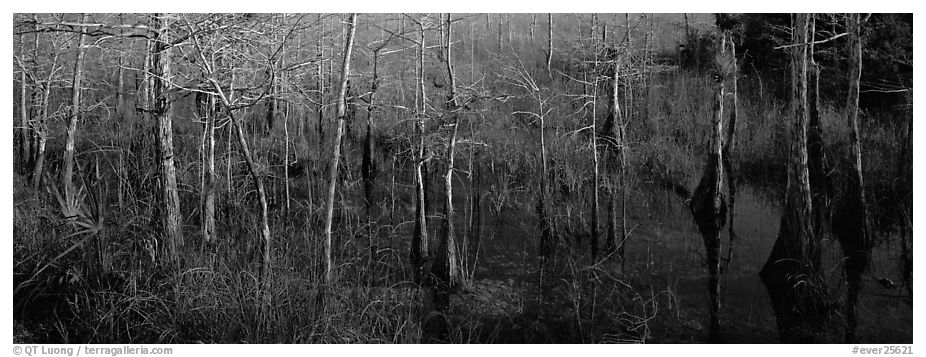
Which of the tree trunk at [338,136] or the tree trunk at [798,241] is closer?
the tree trunk at [338,136]

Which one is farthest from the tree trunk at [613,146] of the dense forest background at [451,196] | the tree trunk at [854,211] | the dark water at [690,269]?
the tree trunk at [854,211]

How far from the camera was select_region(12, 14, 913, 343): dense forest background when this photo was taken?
4277mm

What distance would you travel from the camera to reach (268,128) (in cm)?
890

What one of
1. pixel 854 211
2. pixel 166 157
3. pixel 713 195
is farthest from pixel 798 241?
pixel 166 157

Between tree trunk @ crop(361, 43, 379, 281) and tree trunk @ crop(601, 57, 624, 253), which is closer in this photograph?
tree trunk @ crop(601, 57, 624, 253)

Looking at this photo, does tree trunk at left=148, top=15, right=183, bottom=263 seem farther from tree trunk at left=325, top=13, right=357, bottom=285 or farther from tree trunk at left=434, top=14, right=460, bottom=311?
tree trunk at left=434, top=14, right=460, bottom=311

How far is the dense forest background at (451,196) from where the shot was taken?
14.0 feet

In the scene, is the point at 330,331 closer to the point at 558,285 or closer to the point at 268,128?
the point at 558,285

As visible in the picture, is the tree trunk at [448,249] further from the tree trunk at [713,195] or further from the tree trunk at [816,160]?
the tree trunk at [816,160]

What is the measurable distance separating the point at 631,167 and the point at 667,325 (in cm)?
451

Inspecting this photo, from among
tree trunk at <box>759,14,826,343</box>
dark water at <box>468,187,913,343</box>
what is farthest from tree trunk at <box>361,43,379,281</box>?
tree trunk at <box>759,14,826,343</box>

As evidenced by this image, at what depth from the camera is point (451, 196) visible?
7270mm
